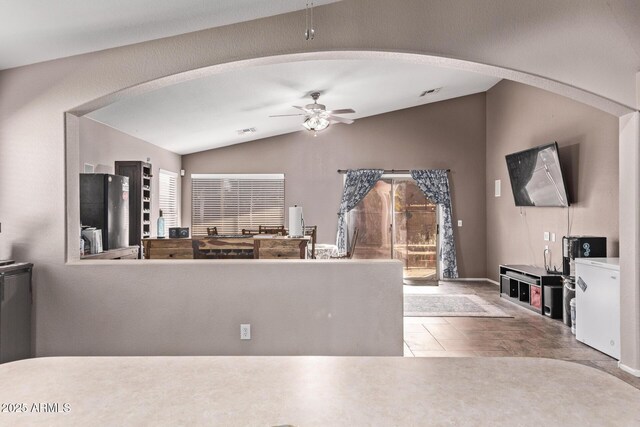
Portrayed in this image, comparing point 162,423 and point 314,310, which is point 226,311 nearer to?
point 314,310

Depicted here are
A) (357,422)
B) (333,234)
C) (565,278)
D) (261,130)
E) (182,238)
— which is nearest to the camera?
(357,422)

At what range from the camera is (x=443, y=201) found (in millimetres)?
7918

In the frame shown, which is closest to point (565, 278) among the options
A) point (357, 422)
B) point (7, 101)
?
point (357, 422)

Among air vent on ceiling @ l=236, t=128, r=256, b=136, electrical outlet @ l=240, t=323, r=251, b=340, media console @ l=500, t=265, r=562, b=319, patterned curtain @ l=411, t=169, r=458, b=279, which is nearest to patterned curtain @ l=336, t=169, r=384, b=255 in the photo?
patterned curtain @ l=411, t=169, r=458, b=279

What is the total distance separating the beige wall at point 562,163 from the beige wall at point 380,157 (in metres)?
0.28

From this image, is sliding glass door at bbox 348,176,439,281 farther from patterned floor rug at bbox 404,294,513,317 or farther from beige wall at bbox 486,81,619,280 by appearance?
patterned floor rug at bbox 404,294,513,317

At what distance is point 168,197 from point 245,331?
510 centimetres

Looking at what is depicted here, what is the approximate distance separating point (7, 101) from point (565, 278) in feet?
18.7

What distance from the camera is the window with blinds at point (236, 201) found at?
8.25 meters

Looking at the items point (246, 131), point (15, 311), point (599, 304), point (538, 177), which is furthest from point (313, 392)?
point (246, 131)

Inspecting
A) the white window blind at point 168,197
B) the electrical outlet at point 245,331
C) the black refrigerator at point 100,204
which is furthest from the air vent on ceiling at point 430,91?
the electrical outlet at point 245,331

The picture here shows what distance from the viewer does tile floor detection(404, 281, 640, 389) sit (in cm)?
377

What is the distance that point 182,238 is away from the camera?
14.4ft

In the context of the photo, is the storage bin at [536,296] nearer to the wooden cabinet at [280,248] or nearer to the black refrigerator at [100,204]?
the wooden cabinet at [280,248]
